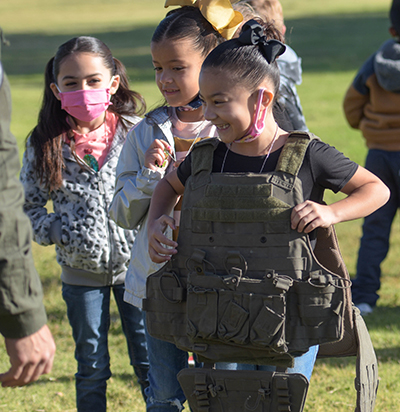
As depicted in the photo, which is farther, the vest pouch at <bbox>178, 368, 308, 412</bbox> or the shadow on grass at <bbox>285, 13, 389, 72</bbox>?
the shadow on grass at <bbox>285, 13, 389, 72</bbox>

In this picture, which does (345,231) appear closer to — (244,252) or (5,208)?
(244,252)

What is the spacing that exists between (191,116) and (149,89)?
17.0m

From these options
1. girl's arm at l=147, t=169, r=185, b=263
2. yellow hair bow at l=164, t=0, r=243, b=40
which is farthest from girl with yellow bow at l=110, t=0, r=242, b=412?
girl's arm at l=147, t=169, r=185, b=263

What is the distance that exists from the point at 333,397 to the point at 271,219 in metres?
2.18

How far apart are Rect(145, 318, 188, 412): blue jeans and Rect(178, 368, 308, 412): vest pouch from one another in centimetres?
44

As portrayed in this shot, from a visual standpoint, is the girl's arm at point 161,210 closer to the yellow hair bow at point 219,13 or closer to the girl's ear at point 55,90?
the yellow hair bow at point 219,13

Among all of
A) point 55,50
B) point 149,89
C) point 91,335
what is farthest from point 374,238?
point 55,50

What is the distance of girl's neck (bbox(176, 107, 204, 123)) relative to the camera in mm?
2967

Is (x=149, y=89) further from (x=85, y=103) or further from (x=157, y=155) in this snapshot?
(x=157, y=155)

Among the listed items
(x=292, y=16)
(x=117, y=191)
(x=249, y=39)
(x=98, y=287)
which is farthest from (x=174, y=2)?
(x=292, y=16)

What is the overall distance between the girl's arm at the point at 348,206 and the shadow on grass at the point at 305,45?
1812 cm

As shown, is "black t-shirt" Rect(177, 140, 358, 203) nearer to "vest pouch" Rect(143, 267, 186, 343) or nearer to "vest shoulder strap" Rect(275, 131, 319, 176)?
"vest shoulder strap" Rect(275, 131, 319, 176)

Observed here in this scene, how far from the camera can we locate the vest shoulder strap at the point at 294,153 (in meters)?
2.37

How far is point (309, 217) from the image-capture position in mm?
2305
